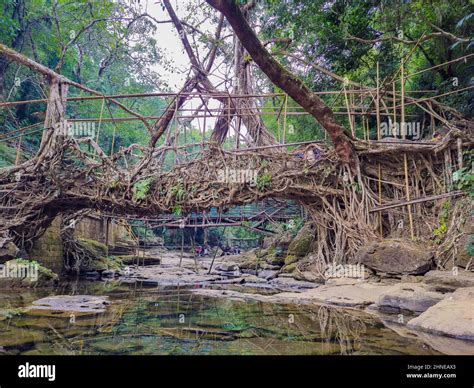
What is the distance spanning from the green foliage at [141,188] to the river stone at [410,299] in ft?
18.4

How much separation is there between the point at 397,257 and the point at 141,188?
5.57 meters

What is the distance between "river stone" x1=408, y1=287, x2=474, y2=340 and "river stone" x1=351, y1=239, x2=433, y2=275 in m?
2.43

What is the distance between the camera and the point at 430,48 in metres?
10.5

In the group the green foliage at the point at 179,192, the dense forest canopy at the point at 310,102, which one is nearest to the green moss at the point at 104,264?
the dense forest canopy at the point at 310,102

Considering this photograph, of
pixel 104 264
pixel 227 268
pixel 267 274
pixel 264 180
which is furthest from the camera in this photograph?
Answer: pixel 227 268

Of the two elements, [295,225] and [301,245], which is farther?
[295,225]

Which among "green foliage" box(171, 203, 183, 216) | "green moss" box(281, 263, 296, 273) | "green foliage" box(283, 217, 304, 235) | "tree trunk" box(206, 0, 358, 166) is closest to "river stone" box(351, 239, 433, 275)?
"tree trunk" box(206, 0, 358, 166)

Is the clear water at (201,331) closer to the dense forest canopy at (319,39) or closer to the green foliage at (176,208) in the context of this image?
the green foliage at (176,208)

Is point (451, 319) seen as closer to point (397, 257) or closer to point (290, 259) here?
point (397, 257)

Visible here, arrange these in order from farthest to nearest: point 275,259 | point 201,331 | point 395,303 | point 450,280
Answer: point 275,259 < point 450,280 < point 395,303 < point 201,331

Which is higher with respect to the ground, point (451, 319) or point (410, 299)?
point (451, 319)

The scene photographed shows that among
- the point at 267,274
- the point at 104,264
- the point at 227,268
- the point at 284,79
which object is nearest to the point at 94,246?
the point at 104,264

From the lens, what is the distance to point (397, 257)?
6.76 metres

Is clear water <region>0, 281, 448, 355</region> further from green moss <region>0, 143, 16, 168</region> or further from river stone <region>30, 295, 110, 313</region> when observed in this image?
green moss <region>0, 143, 16, 168</region>
